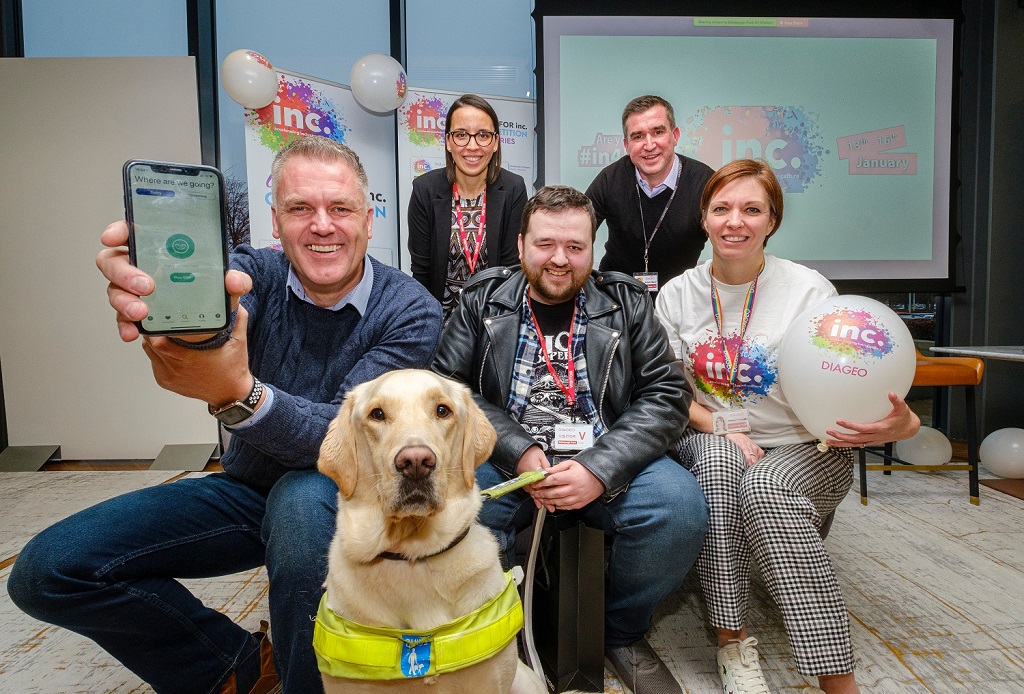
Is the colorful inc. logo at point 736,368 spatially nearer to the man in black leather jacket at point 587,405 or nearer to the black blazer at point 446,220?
the man in black leather jacket at point 587,405

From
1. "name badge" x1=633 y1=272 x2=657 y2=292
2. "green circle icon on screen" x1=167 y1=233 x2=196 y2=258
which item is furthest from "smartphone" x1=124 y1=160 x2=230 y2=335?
"name badge" x1=633 y1=272 x2=657 y2=292

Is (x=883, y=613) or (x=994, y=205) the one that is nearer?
(x=883, y=613)

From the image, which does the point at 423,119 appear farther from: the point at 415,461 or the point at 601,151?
the point at 415,461

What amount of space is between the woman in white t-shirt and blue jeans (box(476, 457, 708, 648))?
11 cm

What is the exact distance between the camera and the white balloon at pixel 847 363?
1724 mm

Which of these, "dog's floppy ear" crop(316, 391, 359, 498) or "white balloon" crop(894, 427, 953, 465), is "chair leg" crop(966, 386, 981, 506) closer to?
"white balloon" crop(894, 427, 953, 465)

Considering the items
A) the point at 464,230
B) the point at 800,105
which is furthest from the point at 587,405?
the point at 800,105

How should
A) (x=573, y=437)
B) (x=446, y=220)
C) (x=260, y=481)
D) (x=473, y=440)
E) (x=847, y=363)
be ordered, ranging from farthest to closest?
(x=446, y=220) < (x=573, y=437) < (x=847, y=363) < (x=260, y=481) < (x=473, y=440)

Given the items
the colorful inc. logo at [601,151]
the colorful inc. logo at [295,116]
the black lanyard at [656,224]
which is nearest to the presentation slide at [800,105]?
the colorful inc. logo at [601,151]

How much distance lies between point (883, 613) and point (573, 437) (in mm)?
1407

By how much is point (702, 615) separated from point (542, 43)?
3768mm

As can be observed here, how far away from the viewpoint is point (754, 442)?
6.56 ft

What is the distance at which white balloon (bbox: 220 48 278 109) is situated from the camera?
146 inches

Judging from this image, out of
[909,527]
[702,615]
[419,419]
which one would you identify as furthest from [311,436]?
[909,527]
